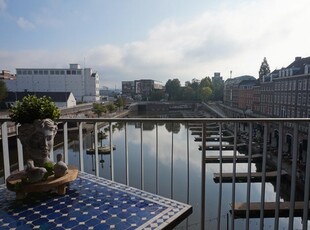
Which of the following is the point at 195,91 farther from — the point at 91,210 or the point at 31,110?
the point at 91,210

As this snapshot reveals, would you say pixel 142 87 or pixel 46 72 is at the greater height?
pixel 46 72

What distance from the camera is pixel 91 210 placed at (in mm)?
1419

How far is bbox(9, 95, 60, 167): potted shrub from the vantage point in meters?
1.75

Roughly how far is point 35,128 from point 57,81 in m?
59.9

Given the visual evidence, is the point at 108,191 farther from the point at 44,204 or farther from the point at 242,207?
the point at 242,207

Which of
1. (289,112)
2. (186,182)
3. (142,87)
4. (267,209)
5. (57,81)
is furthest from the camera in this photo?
(142,87)

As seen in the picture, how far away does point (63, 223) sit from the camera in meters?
1.28

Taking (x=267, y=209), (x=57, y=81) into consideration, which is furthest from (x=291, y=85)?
(x=57, y=81)

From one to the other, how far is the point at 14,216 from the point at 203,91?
61.0 metres

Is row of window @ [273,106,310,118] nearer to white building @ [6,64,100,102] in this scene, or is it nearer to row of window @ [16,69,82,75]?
white building @ [6,64,100,102]

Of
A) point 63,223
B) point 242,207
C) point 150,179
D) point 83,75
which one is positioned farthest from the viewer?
point 83,75

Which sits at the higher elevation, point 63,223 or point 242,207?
point 63,223

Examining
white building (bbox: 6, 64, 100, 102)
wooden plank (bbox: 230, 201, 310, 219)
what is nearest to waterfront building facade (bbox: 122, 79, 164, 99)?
white building (bbox: 6, 64, 100, 102)

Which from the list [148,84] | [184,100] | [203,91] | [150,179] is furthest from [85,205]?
[148,84]
